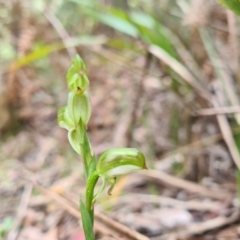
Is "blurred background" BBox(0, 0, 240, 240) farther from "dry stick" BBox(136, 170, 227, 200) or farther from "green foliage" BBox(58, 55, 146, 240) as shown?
"green foliage" BBox(58, 55, 146, 240)

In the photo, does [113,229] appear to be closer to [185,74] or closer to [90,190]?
[90,190]

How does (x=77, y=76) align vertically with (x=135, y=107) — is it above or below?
below

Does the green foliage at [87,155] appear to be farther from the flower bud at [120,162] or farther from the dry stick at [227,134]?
the dry stick at [227,134]

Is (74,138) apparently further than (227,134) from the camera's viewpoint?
No

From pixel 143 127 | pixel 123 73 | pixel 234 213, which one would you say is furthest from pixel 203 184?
pixel 123 73

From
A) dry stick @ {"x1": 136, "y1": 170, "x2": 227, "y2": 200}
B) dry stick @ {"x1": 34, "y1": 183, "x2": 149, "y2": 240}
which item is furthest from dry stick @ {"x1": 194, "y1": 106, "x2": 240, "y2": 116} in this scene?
dry stick @ {"x1": 34, "y1": 183, "x2": 149, "y2": 240}

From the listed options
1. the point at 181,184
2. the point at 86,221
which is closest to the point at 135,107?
the point at 181,184
